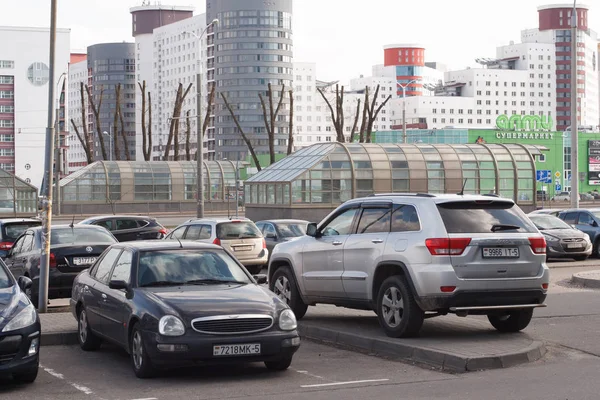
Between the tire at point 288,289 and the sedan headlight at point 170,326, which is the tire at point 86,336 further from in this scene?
the tire at point 288,289

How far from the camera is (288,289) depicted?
47.2 ft

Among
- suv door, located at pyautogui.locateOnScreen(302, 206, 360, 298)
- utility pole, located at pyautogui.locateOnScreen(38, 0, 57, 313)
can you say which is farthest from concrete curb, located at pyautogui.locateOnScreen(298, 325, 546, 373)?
utility pole, located at pyautogui.locateOnScreen(38, 0, 57, 313)

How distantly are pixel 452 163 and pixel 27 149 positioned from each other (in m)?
115

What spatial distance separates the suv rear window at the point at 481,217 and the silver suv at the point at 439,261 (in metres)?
0.01

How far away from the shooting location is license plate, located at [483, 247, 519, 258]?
11469 mm

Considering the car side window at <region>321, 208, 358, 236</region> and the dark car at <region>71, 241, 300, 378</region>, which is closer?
the dark car at <region>71, 241, 300, 378</region>

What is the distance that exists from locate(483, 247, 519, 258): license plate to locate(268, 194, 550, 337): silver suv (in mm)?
12

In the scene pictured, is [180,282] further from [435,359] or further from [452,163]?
[452,163]

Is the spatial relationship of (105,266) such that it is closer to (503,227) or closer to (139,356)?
(139,356)

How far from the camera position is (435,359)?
10.5 m

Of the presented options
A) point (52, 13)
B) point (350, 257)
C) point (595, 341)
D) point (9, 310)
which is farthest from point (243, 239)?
point (9, 310)

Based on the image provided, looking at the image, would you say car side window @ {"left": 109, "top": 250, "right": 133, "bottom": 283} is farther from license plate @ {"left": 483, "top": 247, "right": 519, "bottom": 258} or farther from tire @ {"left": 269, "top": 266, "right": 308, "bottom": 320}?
license plate @ {"left": 483, "top": 247, "right": 519, "bottom": 258}

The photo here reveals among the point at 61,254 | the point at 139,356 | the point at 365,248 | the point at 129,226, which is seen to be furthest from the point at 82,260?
the point at 129,226

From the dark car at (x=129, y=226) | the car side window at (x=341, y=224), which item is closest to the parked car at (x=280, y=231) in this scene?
the dark car at (x=129, y=226)
